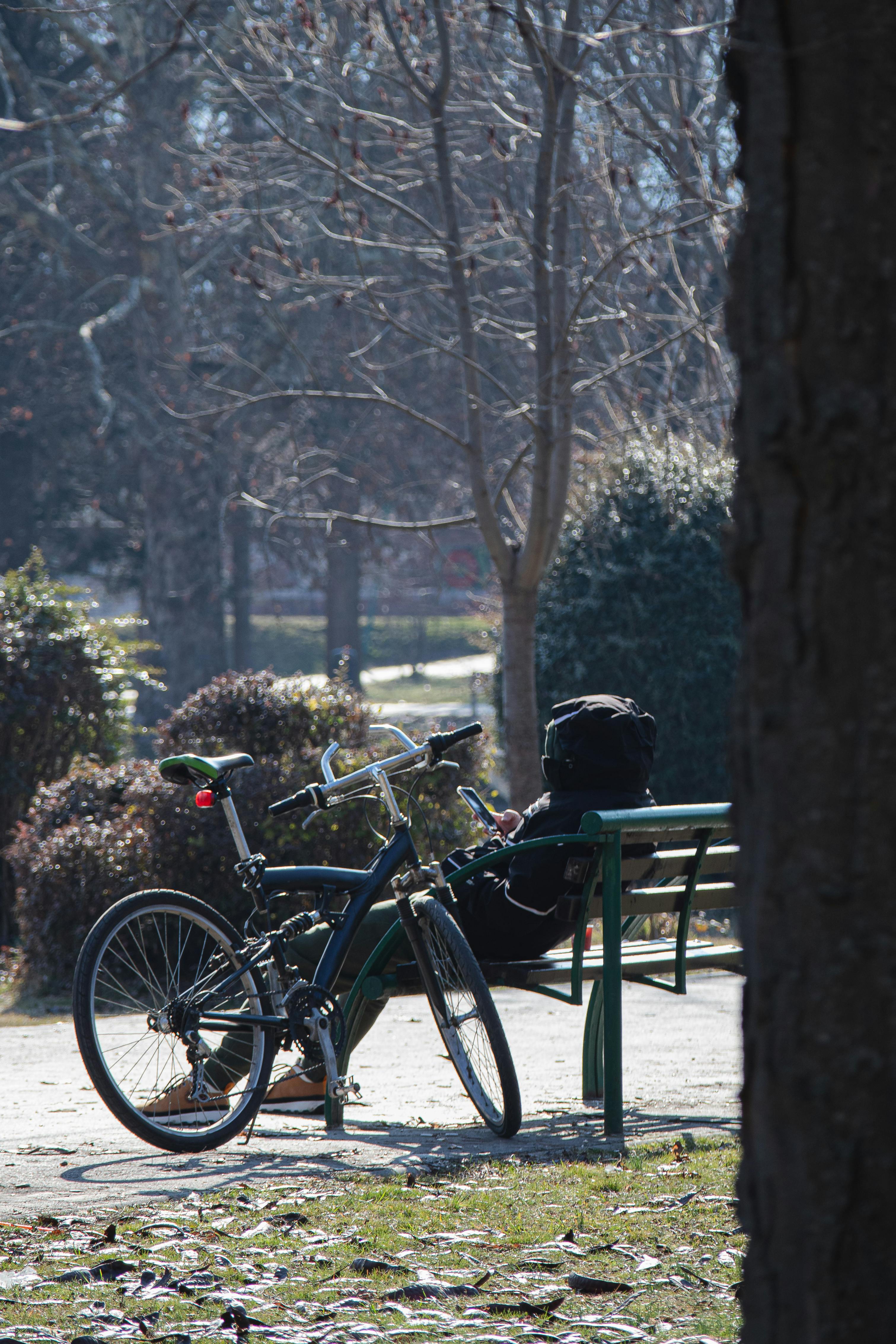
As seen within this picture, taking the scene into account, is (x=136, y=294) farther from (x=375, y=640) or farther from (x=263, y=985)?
(x=375, y=640)

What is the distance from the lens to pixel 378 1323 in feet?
8.96

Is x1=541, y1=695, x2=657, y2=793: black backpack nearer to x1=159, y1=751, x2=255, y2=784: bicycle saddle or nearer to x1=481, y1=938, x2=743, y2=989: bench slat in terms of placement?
x1=481, y1=938, x2=743, y2=989: bench slat

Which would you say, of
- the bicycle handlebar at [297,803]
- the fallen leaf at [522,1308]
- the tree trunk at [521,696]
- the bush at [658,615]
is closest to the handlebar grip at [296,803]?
the bicycle handlebar at [297,803]

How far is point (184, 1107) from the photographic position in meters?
4.38

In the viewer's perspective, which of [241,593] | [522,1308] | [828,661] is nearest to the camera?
[828,661]

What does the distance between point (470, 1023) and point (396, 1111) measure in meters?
0.74

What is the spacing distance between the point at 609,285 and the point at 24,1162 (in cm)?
711

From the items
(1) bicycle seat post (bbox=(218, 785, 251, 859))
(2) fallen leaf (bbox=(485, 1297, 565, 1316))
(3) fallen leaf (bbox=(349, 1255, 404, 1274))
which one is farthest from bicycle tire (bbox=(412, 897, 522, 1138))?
(2) fallen leaf (bbox=(485, 1297, 565, 1316))

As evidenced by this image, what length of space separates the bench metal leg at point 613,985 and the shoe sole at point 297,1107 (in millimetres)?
967

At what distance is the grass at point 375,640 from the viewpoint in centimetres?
4556

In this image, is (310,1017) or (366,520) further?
(366,520)

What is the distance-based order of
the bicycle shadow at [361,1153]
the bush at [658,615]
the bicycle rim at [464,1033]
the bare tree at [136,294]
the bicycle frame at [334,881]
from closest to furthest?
the bicycle shadow at [361,1153]
the bicycle rim at [464,1033]
the bicycle frame at [334,881]
the bush at [658,615]
the bare tree at [136,294]

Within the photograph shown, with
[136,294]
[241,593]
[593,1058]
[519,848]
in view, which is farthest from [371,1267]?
[241,593]

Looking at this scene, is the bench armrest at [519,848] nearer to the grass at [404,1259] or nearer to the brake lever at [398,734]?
the brake lever at [398,734]
